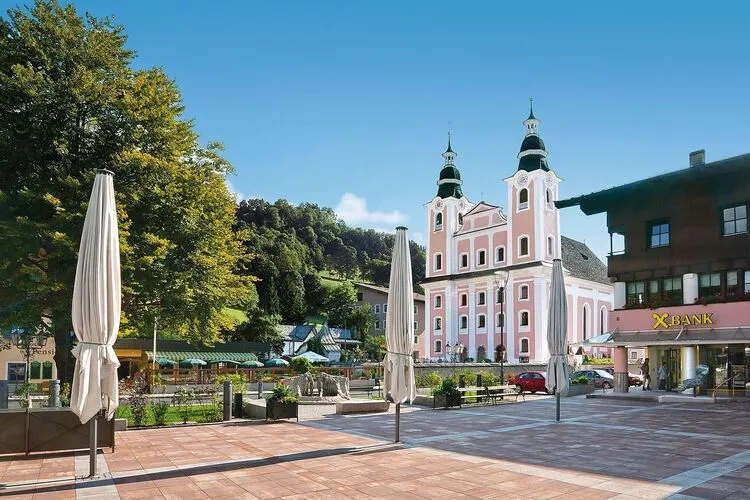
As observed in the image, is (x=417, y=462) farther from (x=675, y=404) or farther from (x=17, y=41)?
(x=17, y=41)

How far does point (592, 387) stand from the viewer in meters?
32.4

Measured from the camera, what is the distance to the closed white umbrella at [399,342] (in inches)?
530

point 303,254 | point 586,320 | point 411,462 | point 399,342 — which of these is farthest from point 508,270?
point 411,462

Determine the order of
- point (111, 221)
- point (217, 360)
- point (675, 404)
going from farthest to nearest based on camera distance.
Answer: point (217, 360) → point (675, 404) → point (111, 221)

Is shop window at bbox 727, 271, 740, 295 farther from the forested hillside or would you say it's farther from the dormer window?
the forested hillside

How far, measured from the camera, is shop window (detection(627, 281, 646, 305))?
3137cm

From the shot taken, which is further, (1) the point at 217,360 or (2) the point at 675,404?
(1) the point at 217,360

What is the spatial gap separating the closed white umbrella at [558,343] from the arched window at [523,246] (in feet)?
159

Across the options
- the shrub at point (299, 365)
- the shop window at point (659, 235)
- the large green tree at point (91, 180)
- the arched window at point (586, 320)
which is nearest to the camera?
the large green tree at point (91, 180)

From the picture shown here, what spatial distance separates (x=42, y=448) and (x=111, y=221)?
5067 millimetres

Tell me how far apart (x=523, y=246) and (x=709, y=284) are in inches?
1521

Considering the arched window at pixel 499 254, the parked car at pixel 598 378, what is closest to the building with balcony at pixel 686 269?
the parked car at pixel 598 378

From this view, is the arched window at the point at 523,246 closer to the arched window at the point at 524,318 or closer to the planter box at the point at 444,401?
the arched window at the point at 524,318

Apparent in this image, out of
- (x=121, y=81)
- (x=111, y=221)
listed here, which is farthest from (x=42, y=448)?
(x=121, y=81)
